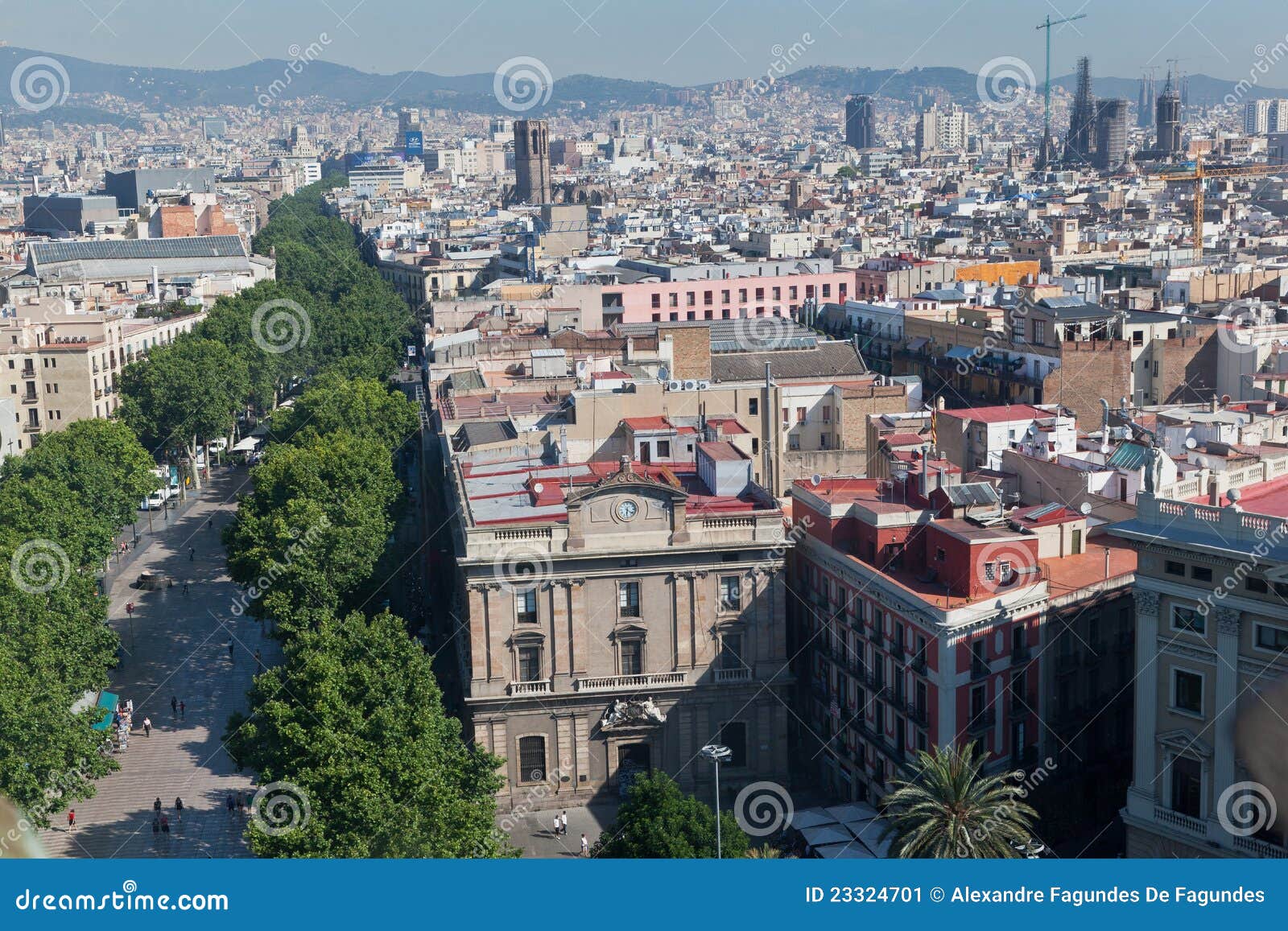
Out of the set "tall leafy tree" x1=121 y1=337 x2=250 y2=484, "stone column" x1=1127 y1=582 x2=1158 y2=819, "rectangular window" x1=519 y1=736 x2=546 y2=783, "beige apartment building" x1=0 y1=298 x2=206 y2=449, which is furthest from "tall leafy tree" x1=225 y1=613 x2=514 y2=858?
"beige apartment building" x1=0 y1=298 x2=206 y2=449

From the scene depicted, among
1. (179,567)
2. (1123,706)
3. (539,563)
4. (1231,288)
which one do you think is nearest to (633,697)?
(539,563)

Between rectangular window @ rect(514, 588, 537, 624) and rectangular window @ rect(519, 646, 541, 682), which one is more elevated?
rectangular window @ rect(514, 588, 537, 624)

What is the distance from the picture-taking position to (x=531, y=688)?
36.4 meters

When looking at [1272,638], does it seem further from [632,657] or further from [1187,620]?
[632,657]

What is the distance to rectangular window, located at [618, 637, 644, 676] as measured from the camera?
36.6 metres

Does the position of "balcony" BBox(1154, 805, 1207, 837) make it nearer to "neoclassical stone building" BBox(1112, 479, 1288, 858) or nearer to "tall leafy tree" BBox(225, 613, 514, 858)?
"neoclassical stone building" BBox(1112, 479, 1288, 858)

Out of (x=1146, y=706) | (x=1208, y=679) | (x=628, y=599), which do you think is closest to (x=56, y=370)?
(x=628, y=599)

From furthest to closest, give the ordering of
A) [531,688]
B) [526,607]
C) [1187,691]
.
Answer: [531,688]
[526,607]
[1187,691]

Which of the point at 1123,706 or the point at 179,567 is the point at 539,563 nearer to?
the point at 1123,706

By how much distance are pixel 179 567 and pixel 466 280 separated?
65.5m

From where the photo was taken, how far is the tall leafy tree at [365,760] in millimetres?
27094

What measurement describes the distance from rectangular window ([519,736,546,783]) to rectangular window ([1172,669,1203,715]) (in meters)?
14.7

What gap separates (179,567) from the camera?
60000mm

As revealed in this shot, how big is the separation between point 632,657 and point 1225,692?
46.1ft
